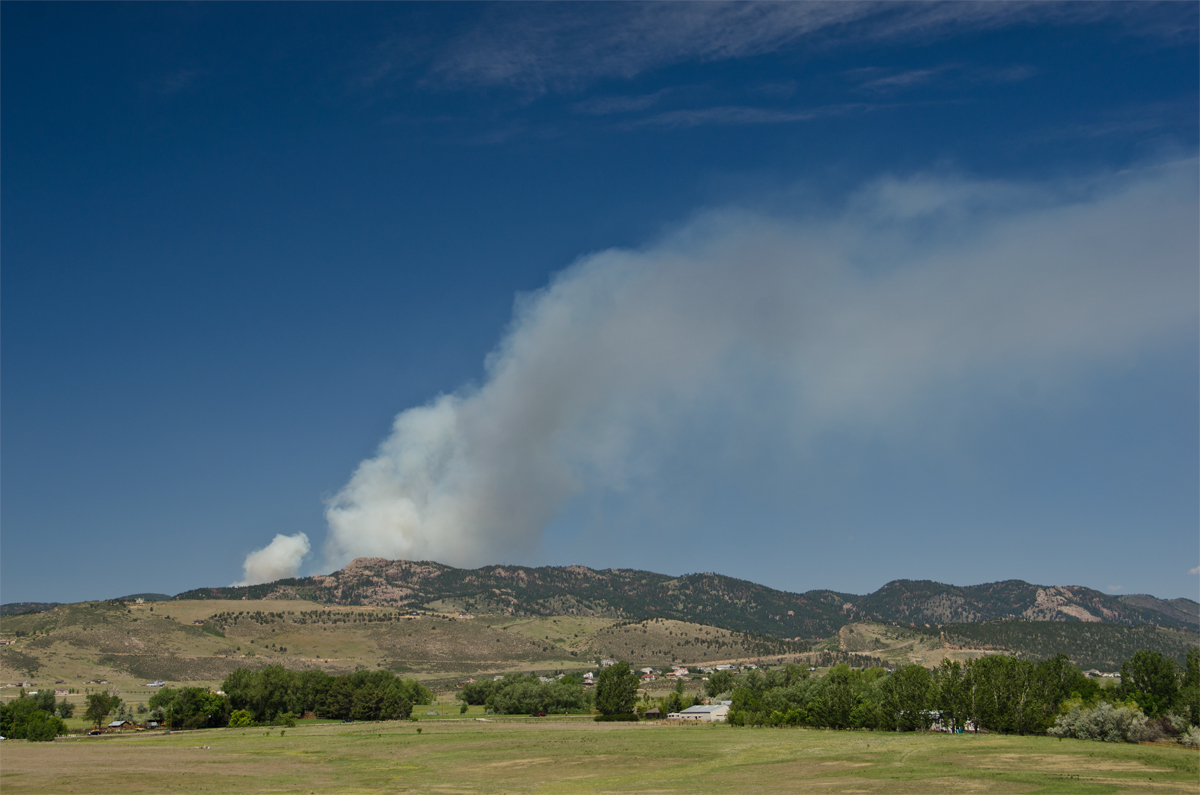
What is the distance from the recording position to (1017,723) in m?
102

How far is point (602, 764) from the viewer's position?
75.6 metres

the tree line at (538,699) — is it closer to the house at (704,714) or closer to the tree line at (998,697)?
the house at (704,714)

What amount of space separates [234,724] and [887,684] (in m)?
108

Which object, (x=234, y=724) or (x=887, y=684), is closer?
(x=887, y=684)

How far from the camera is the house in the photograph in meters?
146

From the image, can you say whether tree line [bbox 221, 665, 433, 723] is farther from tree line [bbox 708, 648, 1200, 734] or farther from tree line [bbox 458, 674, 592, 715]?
tree line [bbox 708, 648, 1200, 734]

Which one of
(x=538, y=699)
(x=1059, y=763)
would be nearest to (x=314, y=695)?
(x=538, y=699)

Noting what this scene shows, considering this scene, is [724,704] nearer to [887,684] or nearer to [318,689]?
[887,684]

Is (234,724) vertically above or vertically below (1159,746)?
below

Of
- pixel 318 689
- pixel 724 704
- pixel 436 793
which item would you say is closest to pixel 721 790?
pixel 436 793

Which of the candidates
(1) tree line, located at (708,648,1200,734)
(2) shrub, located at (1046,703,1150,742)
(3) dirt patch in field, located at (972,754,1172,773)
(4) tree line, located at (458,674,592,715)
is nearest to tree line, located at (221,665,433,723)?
(4) tree line, located at (458,674,592,715)

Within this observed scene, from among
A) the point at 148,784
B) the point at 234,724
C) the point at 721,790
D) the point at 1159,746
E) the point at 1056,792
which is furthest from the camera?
the point at 234,724

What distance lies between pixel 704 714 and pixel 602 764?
79.5 metres

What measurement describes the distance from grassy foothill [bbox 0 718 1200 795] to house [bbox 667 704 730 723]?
3435 cm
